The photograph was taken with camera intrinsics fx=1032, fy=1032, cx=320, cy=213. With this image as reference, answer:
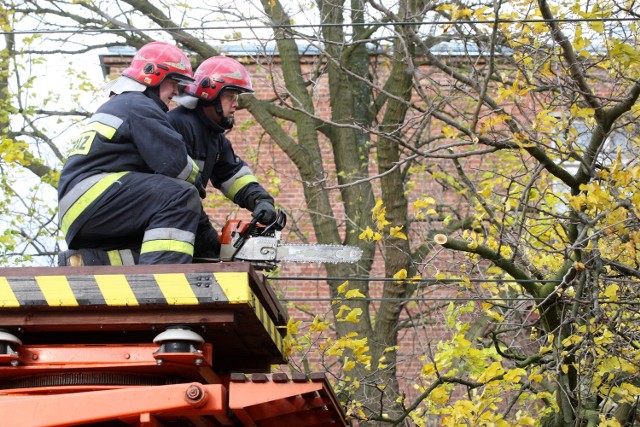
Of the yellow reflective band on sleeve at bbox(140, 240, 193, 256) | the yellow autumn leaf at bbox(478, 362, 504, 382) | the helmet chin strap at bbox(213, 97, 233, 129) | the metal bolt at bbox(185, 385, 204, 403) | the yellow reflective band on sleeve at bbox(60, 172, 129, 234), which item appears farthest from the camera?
the yellow autumn leaf at bbox(478, 362, 504, 382)

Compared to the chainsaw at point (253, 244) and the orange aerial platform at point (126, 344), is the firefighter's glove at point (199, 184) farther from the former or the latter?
the orange aerial platform at point (126, 344)

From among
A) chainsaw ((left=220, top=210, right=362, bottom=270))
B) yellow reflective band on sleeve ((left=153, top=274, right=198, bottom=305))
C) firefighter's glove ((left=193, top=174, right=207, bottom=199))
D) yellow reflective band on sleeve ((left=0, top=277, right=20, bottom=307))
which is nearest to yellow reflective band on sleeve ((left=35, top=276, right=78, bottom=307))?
yellow reflective band on sleeve ((left=0, top=277, right=20, bottom=307))

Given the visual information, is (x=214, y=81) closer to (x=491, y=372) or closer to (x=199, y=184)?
(x=199, y=184)

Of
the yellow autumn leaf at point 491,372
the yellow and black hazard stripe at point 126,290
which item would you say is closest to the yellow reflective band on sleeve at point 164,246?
the yellow and black hazard stripe at point 126,290

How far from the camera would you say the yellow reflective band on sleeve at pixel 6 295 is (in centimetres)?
449

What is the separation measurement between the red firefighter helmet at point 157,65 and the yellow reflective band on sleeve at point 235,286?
1.74 meters

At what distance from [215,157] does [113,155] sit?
1.06 meters

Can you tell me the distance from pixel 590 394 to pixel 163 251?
480 cm

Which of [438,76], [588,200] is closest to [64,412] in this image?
[588,200]

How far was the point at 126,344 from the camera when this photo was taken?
4.66 meters

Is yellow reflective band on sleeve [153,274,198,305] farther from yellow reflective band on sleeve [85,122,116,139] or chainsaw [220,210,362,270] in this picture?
chainsaw [220,210,362,270]

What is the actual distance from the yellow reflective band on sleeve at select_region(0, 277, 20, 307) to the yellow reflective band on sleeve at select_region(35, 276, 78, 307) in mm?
128

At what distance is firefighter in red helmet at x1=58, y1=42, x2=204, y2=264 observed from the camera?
5.16 m

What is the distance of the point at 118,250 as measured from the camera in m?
5.38
